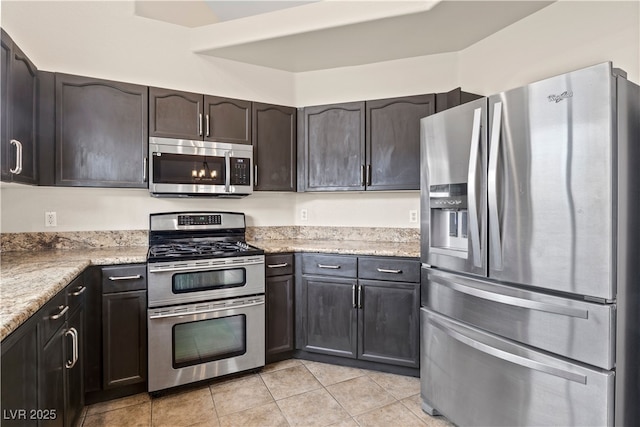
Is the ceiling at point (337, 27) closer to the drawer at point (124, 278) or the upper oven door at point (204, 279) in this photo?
the upper oven door at point (204, 279)

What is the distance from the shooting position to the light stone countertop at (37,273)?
1106 mm

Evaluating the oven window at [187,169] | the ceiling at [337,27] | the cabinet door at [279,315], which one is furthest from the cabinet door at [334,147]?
the cabinet door at [279,315]

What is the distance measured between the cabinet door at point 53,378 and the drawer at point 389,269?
177 cm

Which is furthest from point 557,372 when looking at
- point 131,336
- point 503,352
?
point 131,336

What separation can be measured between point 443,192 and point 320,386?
5.07ft

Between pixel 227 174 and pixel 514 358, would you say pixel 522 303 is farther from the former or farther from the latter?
pixel 227 174

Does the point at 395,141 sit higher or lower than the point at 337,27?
lower

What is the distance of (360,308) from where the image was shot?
2.57m

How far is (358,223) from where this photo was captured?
3223mm

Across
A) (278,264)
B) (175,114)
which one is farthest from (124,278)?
(175,114)

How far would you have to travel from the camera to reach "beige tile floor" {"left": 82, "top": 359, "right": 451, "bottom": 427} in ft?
6.57

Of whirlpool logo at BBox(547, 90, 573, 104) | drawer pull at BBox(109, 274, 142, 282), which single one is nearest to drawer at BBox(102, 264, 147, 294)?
drawer pull at BBox(109, 274, 142, 282)

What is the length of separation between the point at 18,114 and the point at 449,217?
2514 mm

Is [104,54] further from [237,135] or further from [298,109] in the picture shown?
[298,109]
